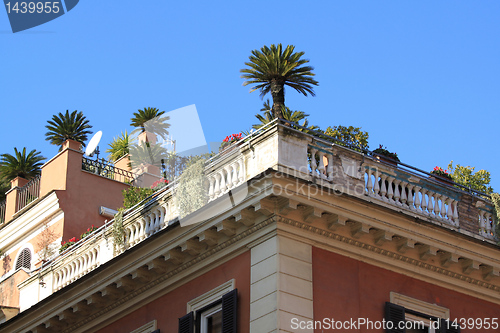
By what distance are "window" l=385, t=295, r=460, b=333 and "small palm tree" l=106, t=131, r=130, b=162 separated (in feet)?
68.4

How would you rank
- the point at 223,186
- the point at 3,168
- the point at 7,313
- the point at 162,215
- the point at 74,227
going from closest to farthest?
the point at 223,186
the point at 162,215
the point at 7,313
the point at 74,227
the point at 3,168

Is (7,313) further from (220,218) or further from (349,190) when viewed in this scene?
(349,190)

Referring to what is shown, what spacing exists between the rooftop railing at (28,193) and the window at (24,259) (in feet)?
6.45

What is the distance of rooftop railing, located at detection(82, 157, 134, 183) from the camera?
32281 millimetres

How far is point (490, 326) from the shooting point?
61.0 feet

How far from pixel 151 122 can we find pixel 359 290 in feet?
73.3

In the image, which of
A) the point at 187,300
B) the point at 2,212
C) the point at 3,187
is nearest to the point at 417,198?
the point at 187,300

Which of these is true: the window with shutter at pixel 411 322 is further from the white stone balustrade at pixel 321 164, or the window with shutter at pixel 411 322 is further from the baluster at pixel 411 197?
the white stone balustrade at pixel 321 164

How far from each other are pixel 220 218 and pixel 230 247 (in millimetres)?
584

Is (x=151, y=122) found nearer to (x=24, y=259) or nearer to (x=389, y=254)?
(x=24, y=259)

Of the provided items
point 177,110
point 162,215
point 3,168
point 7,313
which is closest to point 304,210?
point 162,215

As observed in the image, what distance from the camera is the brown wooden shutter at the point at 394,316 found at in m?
17.0

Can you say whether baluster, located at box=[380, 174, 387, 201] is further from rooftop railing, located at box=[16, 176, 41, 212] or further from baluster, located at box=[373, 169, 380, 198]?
rooftop railing, located at box=[16, 176, 41, 212]

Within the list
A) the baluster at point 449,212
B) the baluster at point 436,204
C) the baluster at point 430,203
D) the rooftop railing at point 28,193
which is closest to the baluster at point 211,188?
the baluster at point 430,203
